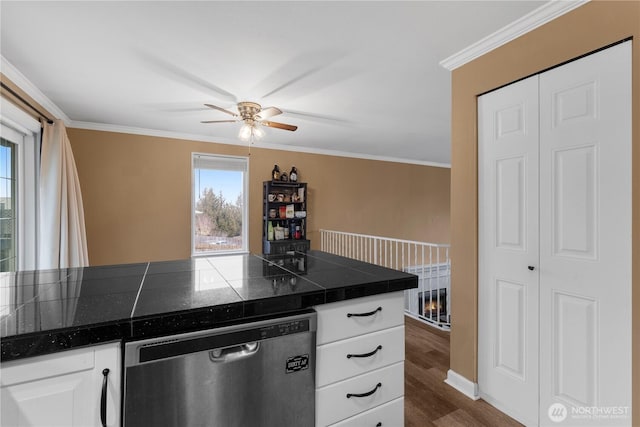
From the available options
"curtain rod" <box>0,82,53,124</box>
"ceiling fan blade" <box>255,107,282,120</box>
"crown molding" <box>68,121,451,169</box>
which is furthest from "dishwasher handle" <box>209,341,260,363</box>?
"crown molding" <box>68,121,451,169</box>

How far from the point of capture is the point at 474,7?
157 centimetres

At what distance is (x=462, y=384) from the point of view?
2.02 meters

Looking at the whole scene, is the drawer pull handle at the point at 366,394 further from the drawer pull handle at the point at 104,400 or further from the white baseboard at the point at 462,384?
the white baseboard at the point at 462,384

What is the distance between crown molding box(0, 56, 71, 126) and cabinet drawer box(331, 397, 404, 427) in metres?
3.17

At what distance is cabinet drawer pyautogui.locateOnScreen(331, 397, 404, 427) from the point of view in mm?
1236

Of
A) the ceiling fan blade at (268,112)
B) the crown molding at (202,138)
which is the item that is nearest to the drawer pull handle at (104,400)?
the ceiling fan blade at (268,112)

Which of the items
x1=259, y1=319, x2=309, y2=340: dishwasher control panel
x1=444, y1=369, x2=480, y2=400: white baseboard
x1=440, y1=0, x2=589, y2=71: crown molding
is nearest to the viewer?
x1=259, y1=319, x2=309, y2=340: dishwasher control panel

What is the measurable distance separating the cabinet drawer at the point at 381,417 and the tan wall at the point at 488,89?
2.94 ft

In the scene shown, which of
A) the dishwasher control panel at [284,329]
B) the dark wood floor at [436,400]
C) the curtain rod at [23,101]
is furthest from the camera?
the curtain rod at [23,101]

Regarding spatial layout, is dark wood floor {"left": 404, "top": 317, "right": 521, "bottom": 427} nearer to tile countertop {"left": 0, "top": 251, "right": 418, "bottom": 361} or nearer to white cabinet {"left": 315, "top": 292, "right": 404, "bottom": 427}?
white cabinet {"left": 315, "top": 292, "right": 404, "bottom": 427}

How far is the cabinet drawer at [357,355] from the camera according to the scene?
1.16 m

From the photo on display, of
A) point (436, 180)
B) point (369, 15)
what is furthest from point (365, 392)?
point (436, 180)

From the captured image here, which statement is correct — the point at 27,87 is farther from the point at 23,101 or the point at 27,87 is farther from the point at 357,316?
the point at 357,316
